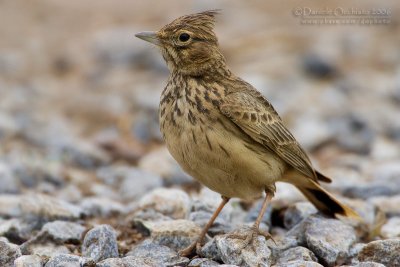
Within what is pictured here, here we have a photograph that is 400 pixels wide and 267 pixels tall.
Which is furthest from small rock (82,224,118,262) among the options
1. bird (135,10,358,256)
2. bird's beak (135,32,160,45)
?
bird's beak (135,32,160,45)

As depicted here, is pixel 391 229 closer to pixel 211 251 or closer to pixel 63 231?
pixel 211 251

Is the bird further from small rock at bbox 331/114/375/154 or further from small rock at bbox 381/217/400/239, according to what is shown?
small rock at bbox 331/114/375/154

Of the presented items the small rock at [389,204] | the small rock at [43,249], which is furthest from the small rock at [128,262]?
the small rock at [389,204]

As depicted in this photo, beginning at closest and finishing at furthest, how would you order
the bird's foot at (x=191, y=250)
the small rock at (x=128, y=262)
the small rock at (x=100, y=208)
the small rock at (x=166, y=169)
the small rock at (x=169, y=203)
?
1. the small rock at (x=128, y=262)
2. the bird's foot at (x=191, y=250)
3. the small rock at (x=169, y=203)
4. the small rock at (x=100, y=208)
5. the small rock at (x=166, y=169)

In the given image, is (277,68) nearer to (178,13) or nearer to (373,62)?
(373,62)

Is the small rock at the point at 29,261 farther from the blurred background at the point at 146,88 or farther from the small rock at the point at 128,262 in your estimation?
the blurred background at the point at 146,88

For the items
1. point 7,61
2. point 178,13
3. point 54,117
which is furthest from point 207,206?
point 178,13

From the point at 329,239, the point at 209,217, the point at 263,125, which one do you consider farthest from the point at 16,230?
the point at 329,239
